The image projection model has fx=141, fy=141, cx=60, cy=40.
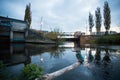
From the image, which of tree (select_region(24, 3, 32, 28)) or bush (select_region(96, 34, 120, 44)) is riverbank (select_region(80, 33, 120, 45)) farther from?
tree (select_region(24, 3, 32, 28))

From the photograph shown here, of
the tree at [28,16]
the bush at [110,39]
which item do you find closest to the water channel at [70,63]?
the bush at [110,39]

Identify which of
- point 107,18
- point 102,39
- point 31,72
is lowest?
point 31,72

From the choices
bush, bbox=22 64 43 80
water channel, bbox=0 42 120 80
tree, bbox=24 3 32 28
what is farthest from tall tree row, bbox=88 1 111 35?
bush, bbox=22 64 43 80

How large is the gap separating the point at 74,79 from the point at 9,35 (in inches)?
1295

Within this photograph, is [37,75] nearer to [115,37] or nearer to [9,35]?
[9,35]

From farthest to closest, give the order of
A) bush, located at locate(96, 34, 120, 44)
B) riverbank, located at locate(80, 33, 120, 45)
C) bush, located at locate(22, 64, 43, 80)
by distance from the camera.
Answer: riverbank, located at locate(80, 33, 120, 45) → bush, located at locate(96, 34, 120, 44) → bush, located at locate(22, 64, 43, 80)

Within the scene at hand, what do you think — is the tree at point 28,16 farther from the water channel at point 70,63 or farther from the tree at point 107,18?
the water channel at point 70,63

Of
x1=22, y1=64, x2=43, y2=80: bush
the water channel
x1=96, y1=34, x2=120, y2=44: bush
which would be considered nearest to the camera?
x1=22, y1=64, x2=43, y2=80: bush

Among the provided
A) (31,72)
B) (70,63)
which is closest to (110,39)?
(70,63)

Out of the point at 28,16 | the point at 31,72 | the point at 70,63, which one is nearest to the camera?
the point at 31,72

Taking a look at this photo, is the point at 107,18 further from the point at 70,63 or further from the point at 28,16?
Result: the point at 70,63

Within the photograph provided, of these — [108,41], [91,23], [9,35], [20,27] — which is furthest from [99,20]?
[9,35]

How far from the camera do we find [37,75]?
504cm

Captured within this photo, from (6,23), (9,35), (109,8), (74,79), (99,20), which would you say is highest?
(109,8)
